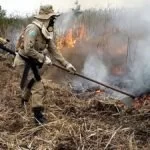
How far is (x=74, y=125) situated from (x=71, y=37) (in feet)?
34.4

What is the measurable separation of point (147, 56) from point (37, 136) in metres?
7.90

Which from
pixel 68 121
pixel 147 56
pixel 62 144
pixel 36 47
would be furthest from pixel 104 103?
pixel 147 56

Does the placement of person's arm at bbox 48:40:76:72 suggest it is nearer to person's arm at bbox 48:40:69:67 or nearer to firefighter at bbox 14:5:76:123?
person's arm at bbox 48:40:69:67

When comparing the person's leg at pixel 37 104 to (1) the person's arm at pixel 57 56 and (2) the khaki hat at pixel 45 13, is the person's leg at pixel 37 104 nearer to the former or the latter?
(1) the person's arm at pixel 57 56

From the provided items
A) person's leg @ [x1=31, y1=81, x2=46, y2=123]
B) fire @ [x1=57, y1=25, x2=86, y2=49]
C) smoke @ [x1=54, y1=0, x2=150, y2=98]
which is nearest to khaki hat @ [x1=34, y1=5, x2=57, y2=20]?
person's leg @ [x1=31, y1=81, x2=46, y2=123]

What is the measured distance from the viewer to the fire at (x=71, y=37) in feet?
56.3

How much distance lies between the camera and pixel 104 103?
9.57 metres

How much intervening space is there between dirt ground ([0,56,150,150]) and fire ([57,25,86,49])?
21.2 feet

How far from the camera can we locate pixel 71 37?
1812cm

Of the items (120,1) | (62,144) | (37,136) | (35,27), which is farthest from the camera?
(120,1)

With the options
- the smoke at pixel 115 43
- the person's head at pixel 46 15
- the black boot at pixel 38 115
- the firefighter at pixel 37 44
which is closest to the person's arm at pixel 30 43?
the firefighter at pixel 37 44

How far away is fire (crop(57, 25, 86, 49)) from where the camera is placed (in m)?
17.2

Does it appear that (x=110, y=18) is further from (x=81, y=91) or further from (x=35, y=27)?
(x=35, y=27)

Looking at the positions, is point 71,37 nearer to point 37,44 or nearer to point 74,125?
point 37,44
